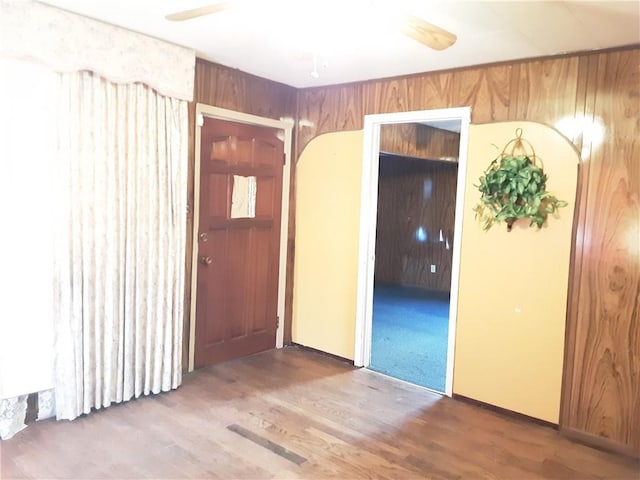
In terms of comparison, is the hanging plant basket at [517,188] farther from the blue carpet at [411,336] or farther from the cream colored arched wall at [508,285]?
the blue carpet at [411,336]

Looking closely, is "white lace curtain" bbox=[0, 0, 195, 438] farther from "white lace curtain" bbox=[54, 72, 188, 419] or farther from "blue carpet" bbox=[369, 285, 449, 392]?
"blue carpet" bbox=[369, 285, 449, 392]

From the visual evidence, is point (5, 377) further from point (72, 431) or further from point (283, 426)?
point (283, 426)

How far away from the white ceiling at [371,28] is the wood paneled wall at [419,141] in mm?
1798

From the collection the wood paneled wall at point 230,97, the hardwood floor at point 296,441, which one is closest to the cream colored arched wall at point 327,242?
the wood paneled wall at point 230,97

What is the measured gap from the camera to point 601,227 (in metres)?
2.89

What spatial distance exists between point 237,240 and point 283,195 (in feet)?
2.12

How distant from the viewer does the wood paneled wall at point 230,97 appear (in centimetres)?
358

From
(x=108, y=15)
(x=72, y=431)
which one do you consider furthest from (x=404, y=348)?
(x=108, y=15)

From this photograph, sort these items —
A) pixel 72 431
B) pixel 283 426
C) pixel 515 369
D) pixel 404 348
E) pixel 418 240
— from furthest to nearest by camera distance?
pixel 418 240
pixel 404 348
pixel 515 369
pixel 283 426
pixel 72 431

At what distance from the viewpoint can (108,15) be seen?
8.98 ft

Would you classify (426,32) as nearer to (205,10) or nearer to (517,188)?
(205,10)

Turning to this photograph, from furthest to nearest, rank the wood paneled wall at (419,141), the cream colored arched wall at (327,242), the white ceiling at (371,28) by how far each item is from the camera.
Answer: the wood paneled wall at (419,141) → the cream colored arched wall at (327,242) → the white ceiling at (371,28)

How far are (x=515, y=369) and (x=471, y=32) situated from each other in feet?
7.09

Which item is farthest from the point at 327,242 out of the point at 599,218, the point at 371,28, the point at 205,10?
the point at 205,10
